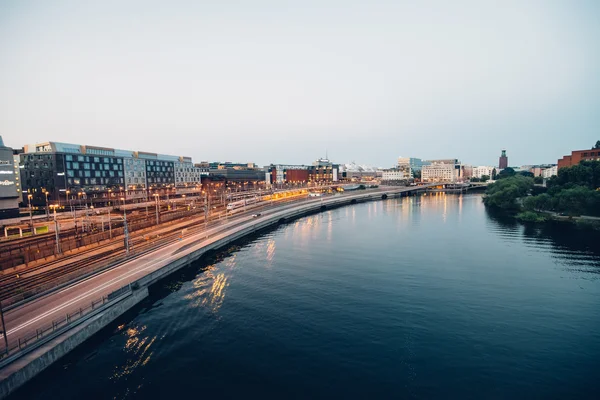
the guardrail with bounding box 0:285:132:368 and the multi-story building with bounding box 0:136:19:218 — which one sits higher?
the multi-story building with bounding box 0:136:19:218

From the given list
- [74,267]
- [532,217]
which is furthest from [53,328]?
[532,217]

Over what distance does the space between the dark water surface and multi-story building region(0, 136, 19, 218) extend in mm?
54731

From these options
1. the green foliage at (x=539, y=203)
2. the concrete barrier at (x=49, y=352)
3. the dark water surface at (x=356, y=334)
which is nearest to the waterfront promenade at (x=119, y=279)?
the concrete barrier at (x=49, y=352)

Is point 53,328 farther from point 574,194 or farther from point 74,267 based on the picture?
point 574,194

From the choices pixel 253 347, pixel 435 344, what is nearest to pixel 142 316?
pixel 253 347

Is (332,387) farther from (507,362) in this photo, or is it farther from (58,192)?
(58,192)

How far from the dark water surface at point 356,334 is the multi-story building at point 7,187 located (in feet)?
180

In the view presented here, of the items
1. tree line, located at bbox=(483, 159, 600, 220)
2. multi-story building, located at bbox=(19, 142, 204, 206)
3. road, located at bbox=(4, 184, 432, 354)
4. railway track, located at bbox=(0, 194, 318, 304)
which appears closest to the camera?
road, located at bbox=(4, 184, 432, 354)

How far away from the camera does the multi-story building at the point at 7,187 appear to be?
70.1 metres

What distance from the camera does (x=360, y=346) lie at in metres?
28.4

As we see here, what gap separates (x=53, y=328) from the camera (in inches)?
1039

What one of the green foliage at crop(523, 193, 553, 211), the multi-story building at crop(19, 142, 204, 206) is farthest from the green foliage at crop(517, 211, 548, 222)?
the multi-story building at crop(19, 142, 204, 206)

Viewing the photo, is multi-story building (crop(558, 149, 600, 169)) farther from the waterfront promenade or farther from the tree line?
the waterfront promenade

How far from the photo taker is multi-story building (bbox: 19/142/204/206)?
10569 cm
